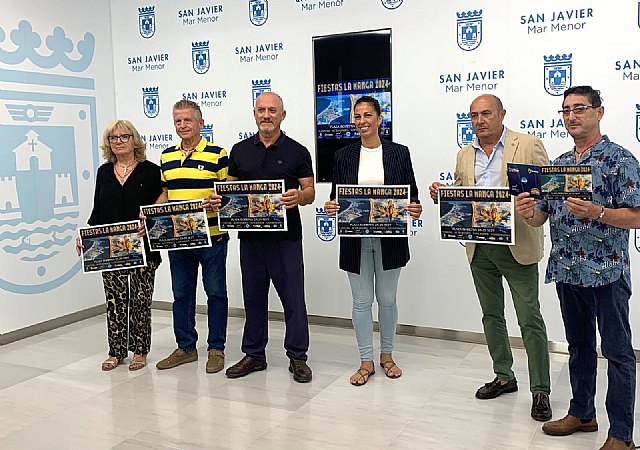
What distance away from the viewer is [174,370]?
177 inches

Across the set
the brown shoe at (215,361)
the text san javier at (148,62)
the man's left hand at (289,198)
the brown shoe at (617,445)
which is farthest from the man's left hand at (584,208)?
the text san javier at (148,62)

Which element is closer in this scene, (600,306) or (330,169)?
(600,306)

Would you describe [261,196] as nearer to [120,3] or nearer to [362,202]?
[362,202]

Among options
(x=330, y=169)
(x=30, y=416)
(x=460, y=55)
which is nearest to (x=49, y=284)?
(x=30, y=416)

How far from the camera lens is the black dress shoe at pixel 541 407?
11.5 feet

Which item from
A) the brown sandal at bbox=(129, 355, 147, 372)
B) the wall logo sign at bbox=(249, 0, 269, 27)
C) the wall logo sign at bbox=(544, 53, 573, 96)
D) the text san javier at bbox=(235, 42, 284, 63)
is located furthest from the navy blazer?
the wall logo sign at bbox=(249, 0, 269, 27)

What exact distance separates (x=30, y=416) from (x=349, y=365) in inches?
Result: 80.4

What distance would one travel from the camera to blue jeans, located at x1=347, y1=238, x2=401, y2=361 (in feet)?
13.4

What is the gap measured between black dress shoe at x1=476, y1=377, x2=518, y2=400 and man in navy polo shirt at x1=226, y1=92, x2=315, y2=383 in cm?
109

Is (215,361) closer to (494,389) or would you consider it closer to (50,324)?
(494,389)

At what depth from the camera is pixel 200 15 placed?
5.84 metres

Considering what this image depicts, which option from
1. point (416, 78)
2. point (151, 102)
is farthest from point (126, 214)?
point (416, 78)

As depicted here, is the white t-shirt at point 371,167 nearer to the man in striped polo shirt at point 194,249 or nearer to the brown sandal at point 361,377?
the man in striped polo shirt at point 194,249

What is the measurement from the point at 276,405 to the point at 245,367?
60 cm
